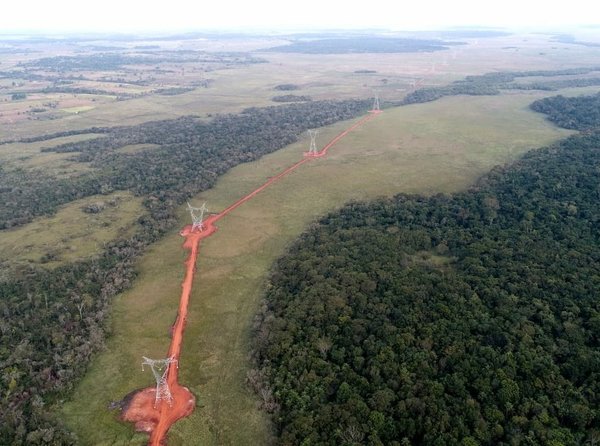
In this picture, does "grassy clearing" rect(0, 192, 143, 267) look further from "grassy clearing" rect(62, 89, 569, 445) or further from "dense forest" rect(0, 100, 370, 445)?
"grassy clearing" rect(62, 89, 569, 445)

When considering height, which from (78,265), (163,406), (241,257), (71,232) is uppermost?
(78,265)

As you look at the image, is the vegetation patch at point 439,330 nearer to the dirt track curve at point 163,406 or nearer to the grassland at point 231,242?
the grassland at point 231,242

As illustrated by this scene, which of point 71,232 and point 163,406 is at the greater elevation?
point 71,232

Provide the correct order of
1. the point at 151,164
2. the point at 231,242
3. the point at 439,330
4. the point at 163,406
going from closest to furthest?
the point at 163,406, the point at 439,330, the point at 231,242, the point at 151,164

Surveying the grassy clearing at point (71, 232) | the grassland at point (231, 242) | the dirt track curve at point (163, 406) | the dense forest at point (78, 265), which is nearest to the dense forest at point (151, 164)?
the dense forest at point (78, 265)

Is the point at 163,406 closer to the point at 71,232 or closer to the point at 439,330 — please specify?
the point at 439,330

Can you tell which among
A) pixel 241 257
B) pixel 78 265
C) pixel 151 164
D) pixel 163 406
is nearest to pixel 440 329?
pixel 163 406
